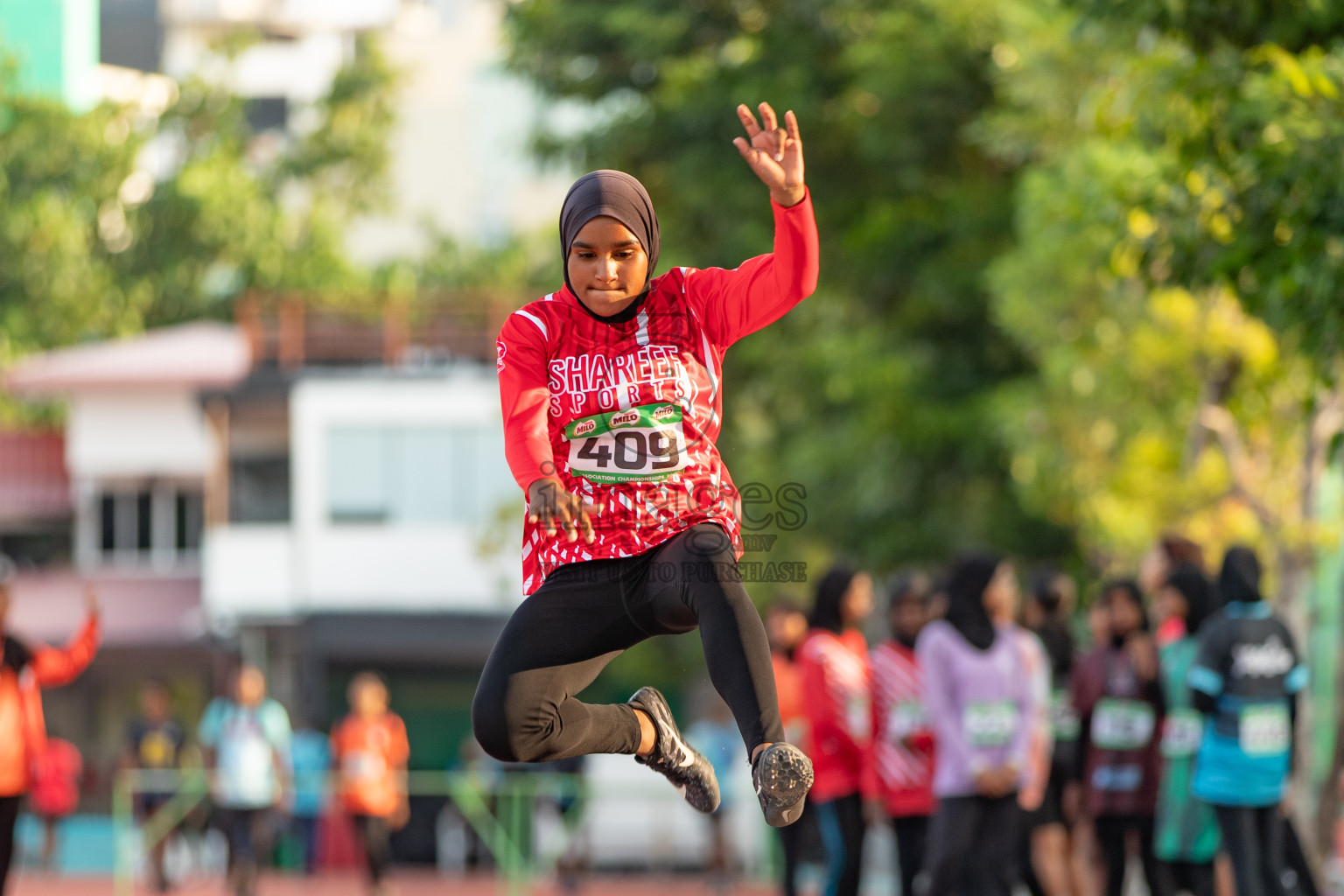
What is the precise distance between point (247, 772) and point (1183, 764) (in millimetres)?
8874

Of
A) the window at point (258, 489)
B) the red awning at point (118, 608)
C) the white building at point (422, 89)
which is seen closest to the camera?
the red awning at point (118, 608)

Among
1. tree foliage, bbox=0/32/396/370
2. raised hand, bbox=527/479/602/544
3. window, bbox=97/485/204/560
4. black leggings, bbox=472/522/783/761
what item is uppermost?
tree foliage, bbox=0/32/396/370

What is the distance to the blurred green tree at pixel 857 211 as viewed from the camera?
16.5m

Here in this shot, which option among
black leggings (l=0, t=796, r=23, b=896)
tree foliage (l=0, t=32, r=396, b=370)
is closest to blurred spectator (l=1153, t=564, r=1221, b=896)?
black leggings (l=0, t=796, r=23, b=896)

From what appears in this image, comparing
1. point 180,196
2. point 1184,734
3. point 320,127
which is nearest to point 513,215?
point 320,127

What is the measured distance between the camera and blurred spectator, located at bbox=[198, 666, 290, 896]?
50.1ft

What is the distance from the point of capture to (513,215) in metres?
54.0

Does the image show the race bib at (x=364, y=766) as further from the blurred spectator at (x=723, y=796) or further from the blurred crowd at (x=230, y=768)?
the blurred spectator at (x=723, y=796)

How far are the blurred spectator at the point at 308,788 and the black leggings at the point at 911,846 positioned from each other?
32.7 ft

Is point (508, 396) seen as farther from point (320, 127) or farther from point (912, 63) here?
point (320, 127)

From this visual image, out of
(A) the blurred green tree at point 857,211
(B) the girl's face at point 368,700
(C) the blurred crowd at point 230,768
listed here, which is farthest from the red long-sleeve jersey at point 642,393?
(A) the blurred green tree at point 857,211

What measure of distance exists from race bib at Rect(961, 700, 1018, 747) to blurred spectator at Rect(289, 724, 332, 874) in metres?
11.1

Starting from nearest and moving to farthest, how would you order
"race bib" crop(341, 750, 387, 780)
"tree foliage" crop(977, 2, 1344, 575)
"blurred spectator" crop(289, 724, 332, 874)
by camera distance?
"tree foliage" crop(977, 2, 1344, 575)
"race bib" crop(341, 750, 387, 780)
"blurred spectator" crop(289, 724, 332, 874)

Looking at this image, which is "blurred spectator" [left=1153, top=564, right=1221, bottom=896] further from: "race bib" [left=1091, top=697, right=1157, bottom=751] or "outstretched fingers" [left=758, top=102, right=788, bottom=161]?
"outstretched fingers" [left=758, top=102, right=788, bottom=161]
